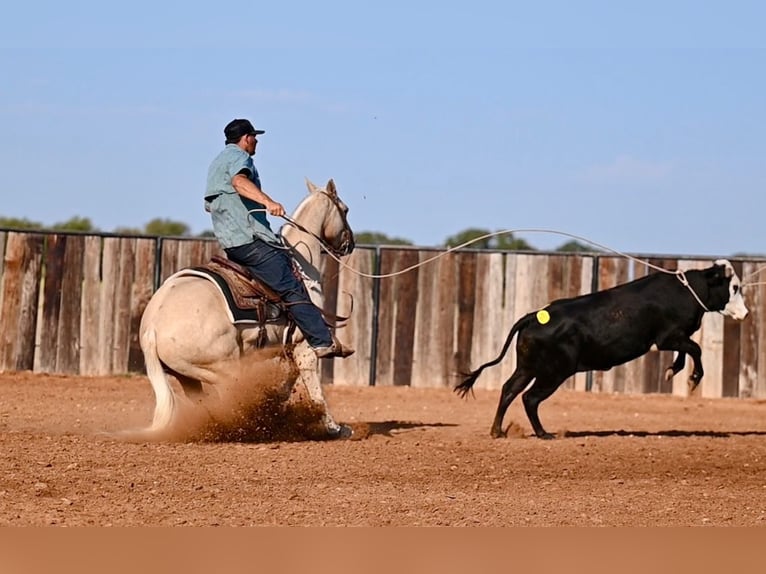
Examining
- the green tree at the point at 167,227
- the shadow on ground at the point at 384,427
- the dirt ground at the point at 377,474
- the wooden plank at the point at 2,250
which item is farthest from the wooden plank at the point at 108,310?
the green tree at the point at 167,227

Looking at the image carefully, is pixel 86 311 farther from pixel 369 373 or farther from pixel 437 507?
pixel 437 507

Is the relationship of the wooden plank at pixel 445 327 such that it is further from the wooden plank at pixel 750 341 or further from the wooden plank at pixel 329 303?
the wooden plank at pixel 750 341

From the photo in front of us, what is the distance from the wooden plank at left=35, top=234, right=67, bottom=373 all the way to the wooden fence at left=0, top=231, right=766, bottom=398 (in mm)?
14

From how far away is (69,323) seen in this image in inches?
722

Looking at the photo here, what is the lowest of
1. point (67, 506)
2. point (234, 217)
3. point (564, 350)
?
point (67, 506)

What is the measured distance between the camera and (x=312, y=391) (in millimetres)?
11672

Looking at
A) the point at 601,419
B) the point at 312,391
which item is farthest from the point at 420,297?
the point at 312,391

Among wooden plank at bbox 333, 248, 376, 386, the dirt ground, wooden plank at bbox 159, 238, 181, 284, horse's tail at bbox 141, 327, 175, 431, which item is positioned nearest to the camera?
the dirt ground

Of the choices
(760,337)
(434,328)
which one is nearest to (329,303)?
(434,328)

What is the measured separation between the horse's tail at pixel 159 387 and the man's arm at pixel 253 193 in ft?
4.63

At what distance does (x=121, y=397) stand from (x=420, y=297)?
15.7ft

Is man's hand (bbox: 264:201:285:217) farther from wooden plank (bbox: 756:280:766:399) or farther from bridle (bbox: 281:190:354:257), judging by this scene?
wooden plank (bbox: 756:280:766:399)

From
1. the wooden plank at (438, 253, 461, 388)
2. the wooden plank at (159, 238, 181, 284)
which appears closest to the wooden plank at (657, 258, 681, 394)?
the wooden plank at (438, 253, 461, 388)

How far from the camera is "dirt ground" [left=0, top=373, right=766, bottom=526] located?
25.8 ft
